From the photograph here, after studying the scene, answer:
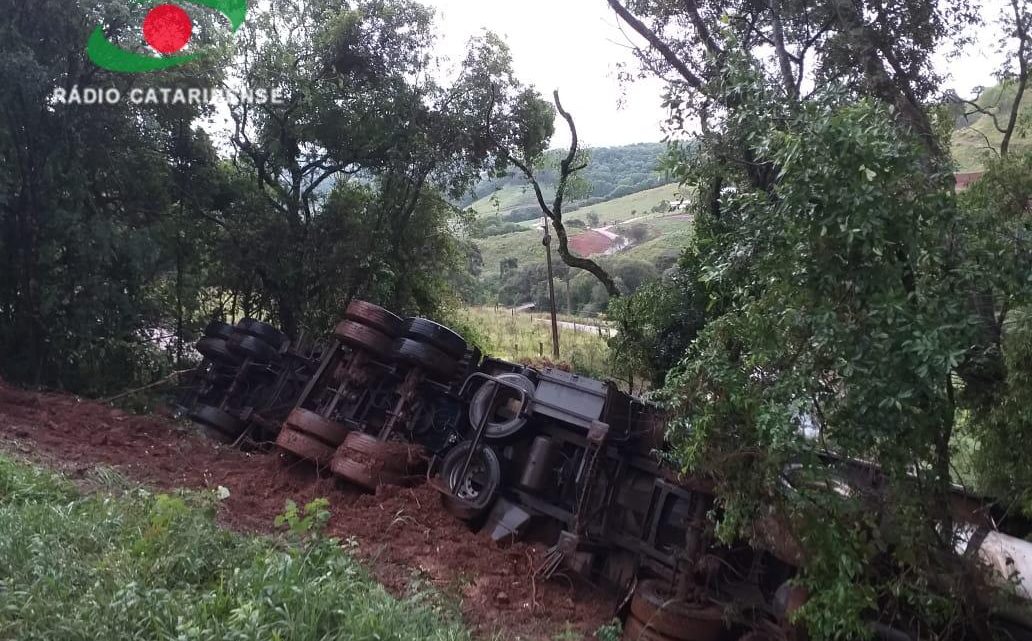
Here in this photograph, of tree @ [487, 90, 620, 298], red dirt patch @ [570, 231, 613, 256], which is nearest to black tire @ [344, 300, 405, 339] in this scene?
tree @ [487, 90, 620, 298]

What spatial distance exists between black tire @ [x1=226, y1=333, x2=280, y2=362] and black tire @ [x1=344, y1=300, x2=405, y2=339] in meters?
1.66

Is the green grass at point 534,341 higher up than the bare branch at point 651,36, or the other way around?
the bare branch at point 651,36

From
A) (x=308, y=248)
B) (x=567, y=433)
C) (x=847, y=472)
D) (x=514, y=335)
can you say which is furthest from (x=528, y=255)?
(x=847, y=472)

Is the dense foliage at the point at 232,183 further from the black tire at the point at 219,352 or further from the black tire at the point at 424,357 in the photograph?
the black tire at the point at 424,357

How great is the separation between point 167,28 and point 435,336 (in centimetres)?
532

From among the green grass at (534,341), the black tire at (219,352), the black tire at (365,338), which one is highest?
the black tire at (365,338)

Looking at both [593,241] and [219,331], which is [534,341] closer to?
[219,331]

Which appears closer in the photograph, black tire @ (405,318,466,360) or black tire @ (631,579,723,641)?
black tire @ (631,579,723,641)

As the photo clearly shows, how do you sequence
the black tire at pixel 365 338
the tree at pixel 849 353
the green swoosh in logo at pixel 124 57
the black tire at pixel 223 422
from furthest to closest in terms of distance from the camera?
the green swoosh in logo at pixel 124 57, the black tire at pixel 223 422, the black tire at pixel 365 338, the tree at pixel 849 353

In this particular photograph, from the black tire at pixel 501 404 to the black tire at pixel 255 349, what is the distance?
2.85 m

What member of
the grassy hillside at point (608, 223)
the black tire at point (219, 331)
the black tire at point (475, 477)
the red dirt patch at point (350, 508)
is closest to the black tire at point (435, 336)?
the black tire at point (475, 477)

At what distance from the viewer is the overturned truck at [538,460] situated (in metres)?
4.44

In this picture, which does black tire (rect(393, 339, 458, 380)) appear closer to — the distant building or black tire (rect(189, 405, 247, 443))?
black tire (rect(189, 405, 247, 443))

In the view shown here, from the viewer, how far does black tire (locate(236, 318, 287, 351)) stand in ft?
27.6
